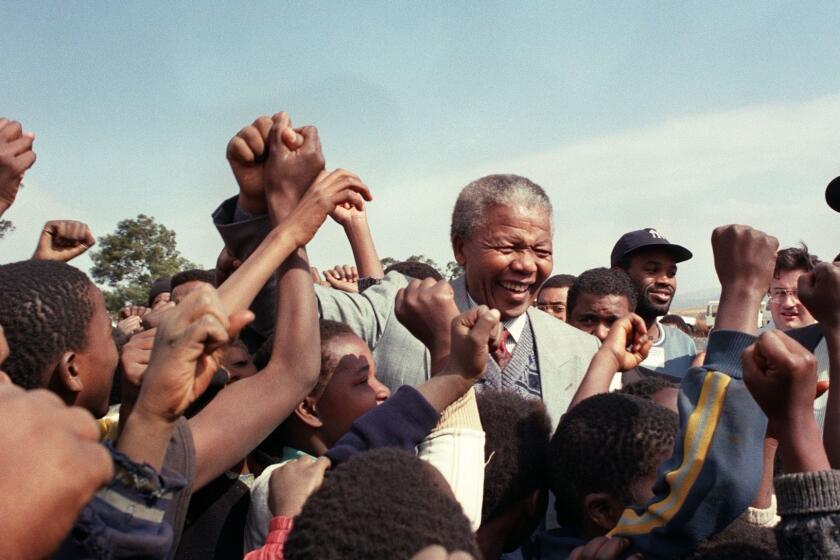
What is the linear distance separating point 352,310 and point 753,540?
1.85 m

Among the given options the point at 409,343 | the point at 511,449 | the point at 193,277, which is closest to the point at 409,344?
the point at 409,343

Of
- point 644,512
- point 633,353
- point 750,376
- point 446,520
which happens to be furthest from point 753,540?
point 633,353

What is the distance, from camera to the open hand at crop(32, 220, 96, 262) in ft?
10.3

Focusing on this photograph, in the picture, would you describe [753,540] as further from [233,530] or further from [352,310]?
[352,310]

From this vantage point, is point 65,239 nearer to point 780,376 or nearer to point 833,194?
point 780,376

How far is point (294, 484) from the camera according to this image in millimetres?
1997

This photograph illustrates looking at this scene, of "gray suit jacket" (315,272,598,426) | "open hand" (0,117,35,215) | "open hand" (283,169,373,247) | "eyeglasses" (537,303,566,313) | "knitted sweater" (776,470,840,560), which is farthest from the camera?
"eyeglasses" (537,303,566,313)

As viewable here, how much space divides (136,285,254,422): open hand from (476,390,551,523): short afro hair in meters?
1.09

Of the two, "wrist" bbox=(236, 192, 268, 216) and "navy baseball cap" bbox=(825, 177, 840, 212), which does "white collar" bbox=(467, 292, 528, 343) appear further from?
"wrist" bbox=(236, 192, 268, 216)

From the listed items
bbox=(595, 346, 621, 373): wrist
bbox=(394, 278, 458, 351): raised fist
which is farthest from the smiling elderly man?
bbox=(394, 278, 458, 351): raised fist

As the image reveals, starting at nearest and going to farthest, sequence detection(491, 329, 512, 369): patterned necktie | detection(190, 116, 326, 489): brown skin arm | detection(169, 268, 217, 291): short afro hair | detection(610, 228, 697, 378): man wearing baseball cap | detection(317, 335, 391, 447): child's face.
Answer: detection(190, 116, 326, 489): brown skin arm
detection(317, 335, 391, 447): child's face
detection(491, 329, 512, 369): patterned necktie
detection(169, 268, 217, 291): short afro hair
detection(610, 228, 697, 378): man wearing baseball cap

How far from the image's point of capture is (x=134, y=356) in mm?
2135

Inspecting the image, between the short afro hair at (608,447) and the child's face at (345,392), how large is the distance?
1.99 ft

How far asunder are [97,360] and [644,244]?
4.37 metres
